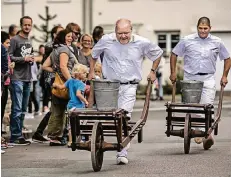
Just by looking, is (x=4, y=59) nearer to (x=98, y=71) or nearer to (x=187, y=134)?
(x=98, y=71)

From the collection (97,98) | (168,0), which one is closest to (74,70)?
(97,98)

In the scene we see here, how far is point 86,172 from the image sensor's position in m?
9.84

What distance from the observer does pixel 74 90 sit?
1236 cm

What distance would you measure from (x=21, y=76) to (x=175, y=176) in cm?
482

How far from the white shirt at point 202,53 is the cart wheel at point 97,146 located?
2848mm

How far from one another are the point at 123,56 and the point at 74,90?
197 centimetres

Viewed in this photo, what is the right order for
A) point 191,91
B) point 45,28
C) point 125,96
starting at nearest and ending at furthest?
point 125,96, point 191,91, point 45,28

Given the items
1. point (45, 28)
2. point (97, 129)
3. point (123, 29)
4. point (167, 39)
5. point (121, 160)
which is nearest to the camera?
point (97, 129)

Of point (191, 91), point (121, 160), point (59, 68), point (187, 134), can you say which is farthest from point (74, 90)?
point (121, 160)

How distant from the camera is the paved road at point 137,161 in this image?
9703 millimetres

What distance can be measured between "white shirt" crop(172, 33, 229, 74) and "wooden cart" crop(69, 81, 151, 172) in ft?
7.85

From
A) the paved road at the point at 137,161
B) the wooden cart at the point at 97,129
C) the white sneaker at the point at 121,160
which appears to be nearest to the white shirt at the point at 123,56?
the wooden cart at the point at 97,129

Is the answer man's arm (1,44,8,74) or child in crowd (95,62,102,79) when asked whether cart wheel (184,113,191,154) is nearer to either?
child in crowd (95,62,102,79)

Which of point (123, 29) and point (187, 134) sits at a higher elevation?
point (123, 29)
